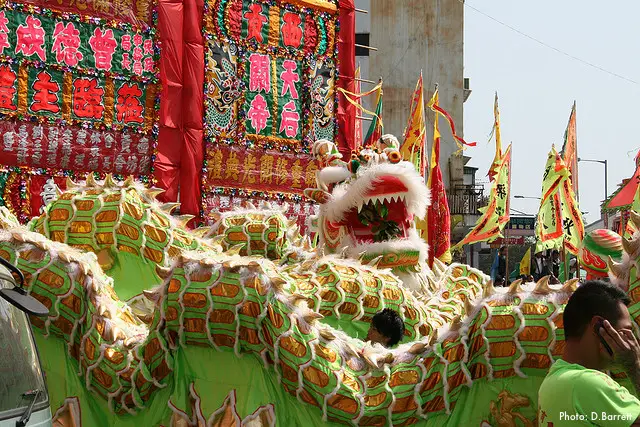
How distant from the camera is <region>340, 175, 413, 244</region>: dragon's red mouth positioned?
501cm

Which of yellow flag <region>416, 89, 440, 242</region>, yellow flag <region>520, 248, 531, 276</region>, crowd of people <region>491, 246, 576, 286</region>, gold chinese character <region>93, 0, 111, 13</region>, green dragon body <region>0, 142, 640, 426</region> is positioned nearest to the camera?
green dragon body <region>0, 142, 640, 426</region>

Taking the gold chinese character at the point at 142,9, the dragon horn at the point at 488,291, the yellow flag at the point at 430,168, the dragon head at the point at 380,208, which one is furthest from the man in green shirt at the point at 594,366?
the gold chinese character at the point at 142,9

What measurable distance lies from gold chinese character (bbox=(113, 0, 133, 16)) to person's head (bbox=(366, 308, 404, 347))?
6.78 meters

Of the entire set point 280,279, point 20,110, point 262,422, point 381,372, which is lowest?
point 262,422

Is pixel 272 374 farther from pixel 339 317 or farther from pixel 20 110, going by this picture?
pixel 20 110

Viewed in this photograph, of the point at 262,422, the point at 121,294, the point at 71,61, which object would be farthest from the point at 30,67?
the point at 262,422

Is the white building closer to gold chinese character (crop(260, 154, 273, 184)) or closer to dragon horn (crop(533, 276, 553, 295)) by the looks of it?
gold chinese character (crop(260, 154, 273, 184))

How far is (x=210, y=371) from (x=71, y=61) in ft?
21.8

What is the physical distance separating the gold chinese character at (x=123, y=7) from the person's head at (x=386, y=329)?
6.78 m

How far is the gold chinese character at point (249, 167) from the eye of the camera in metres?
10.9

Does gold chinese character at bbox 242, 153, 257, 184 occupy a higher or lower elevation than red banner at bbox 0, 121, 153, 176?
lower

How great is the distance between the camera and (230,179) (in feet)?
35.7

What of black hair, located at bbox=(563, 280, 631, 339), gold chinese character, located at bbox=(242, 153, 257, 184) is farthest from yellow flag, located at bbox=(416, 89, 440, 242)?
black hair, located at bbox=(563, 280, 631, 339)

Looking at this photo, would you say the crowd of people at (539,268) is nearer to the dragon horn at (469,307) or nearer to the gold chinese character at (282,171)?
the gold chinese character at (282,171)
